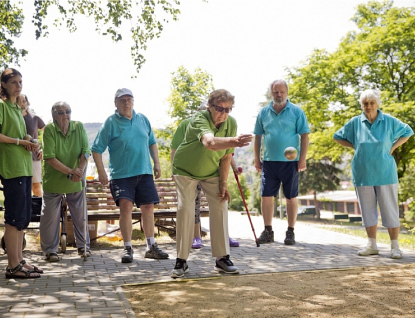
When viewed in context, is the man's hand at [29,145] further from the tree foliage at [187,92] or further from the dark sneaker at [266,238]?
the tree foliage at [187,92]

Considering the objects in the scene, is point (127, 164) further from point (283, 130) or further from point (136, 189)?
point (283, 130)

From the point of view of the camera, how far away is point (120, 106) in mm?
6516

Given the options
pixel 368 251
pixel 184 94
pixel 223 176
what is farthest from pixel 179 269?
pixel 184 94

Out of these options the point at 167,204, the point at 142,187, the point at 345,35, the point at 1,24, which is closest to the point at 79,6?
the point at 1,24

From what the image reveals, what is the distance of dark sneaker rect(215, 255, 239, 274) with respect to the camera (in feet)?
17.3

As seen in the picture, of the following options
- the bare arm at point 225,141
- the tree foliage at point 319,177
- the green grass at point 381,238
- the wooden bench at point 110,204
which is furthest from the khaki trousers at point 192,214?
the tree foliage at point 319,177

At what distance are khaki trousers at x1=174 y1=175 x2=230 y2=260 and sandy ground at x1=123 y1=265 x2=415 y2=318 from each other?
1.27 ft

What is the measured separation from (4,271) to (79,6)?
6.66 metres

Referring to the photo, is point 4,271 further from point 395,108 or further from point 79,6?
point 395,108

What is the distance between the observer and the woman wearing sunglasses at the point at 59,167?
21.3ft

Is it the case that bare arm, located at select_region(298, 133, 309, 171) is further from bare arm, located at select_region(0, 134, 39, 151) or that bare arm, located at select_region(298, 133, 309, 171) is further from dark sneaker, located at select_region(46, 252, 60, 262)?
bare arm, located at select_region(0, 134, 39, 151)

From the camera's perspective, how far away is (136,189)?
659 centimetres

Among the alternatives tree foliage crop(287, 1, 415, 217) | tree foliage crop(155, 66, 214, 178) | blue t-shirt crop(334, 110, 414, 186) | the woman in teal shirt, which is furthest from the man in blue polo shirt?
tree foliage crop(155, 66, 214, 178)

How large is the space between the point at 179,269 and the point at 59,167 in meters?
2.22
